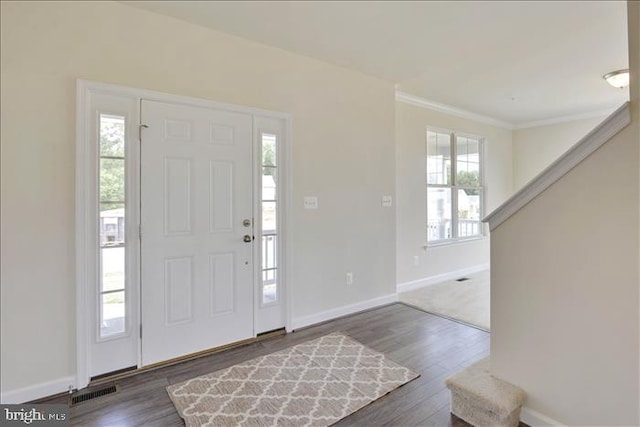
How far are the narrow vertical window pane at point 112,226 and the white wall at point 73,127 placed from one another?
0.19 meters

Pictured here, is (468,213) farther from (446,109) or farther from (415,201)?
(446,109)

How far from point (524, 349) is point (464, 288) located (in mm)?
2989

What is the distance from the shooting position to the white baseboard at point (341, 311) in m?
3.32

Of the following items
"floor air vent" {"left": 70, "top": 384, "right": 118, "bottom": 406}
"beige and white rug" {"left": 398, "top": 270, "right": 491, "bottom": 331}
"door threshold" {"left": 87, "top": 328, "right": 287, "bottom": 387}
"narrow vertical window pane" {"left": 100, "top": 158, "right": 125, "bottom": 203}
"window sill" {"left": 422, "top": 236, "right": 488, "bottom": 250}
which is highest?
"narrow vertical window pane" {"left": 100, "top": 158, "right": 125, "bottom": 203}

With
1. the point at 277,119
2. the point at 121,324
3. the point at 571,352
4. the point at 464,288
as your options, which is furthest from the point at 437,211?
the point at 121,324

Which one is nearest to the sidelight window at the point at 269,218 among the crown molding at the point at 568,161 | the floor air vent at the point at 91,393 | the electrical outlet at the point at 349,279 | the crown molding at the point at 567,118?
the electrical outlet at the point at 349,279

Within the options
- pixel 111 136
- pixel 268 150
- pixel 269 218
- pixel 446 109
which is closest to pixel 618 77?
pixel 446 109

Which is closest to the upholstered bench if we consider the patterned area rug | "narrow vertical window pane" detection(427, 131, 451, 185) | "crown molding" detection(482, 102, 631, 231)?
the patterned area rug

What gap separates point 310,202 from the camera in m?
3.38

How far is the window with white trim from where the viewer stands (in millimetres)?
5078

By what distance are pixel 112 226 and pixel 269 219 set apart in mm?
1290

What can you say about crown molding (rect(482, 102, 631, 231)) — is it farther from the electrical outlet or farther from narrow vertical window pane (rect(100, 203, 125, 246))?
narrow vertical window pane (rect(100, 203, 125, 246))

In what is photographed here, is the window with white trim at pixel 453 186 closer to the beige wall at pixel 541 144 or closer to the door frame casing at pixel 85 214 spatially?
the beige wall at pixel 541 144

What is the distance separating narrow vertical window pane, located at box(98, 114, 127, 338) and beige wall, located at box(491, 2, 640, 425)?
2621 mm
